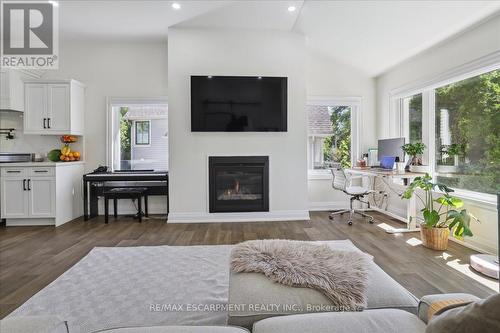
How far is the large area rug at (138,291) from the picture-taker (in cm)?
170

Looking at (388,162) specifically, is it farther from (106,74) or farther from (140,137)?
(106,74)

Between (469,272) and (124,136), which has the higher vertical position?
(124,136)

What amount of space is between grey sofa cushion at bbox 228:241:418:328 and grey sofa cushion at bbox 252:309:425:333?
0.16 metres

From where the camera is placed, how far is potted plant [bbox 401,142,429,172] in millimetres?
3693

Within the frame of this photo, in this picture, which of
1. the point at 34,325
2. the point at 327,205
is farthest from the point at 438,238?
the point at 34,325

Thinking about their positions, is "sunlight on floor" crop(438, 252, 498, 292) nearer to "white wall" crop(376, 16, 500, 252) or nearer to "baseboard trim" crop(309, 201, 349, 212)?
"white wall" crop(376, 16, 500, 252)

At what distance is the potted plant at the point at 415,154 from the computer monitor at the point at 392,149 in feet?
0.49

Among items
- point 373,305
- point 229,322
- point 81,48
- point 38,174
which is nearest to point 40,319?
point 229,322

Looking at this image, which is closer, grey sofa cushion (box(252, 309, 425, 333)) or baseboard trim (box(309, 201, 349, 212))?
grey sofa cushion (box(252, 309, 425, 333))

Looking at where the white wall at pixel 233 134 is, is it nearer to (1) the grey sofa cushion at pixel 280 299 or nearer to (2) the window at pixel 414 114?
(2) the window at pixel 414 114

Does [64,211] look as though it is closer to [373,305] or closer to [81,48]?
[81,48]

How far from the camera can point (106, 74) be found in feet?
15.0

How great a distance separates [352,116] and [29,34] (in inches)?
211

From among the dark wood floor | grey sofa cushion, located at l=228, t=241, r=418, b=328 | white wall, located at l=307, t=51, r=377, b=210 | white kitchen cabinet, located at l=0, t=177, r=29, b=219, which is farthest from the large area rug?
white wall, located at l=307, t=51, r=377, b=210
